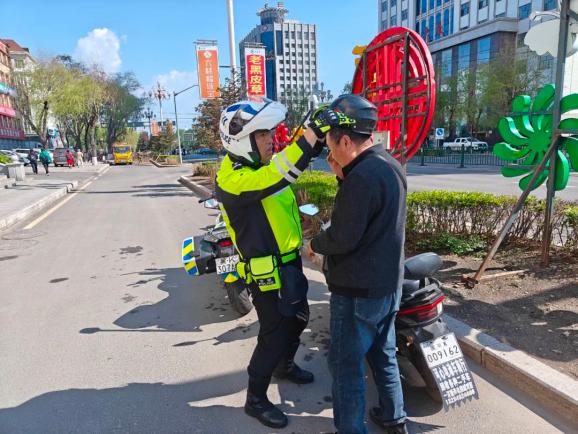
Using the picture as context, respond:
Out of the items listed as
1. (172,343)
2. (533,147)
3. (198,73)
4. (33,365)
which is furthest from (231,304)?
(198,73)

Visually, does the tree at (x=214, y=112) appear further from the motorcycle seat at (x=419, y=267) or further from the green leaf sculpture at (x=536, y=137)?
the motorcycle seat at (x=419, y=267)

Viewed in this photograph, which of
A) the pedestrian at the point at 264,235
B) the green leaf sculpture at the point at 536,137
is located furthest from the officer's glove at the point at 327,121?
the green leaf sculpture at the point at 536,137

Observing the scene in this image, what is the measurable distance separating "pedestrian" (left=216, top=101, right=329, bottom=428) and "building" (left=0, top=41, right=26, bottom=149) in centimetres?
6394

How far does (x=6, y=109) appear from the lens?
55.9 meters

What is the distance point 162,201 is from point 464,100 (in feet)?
A: 112

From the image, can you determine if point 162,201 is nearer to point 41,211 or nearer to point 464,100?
point 41,211

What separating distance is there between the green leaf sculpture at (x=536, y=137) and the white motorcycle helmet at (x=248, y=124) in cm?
315

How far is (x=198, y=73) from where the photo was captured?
14.7 m

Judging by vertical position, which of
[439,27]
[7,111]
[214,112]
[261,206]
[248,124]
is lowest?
[261,206]

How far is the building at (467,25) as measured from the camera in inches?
1741

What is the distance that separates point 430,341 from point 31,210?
38.4 feet

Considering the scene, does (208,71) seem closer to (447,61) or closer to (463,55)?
(463,55)

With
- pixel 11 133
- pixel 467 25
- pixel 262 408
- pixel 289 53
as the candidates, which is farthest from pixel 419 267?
pixel 289 53

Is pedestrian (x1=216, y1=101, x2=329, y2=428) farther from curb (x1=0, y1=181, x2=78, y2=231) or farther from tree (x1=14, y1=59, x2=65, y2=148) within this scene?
tree (x1=14, y1=59, x2=65, y2=148)
